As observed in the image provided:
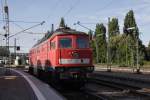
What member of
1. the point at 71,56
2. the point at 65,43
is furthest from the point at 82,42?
the point at 71,56

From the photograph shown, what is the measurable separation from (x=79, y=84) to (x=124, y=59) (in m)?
89.4

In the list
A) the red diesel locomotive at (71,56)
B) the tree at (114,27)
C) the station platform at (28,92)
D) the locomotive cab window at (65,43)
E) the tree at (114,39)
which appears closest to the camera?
the station platform at (28,92)

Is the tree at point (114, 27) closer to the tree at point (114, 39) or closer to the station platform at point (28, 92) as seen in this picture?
the tree at point (114, 39)

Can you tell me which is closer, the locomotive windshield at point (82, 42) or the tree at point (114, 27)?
the locomotive windshield at point (82, 42)

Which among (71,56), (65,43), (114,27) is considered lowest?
(71,56)

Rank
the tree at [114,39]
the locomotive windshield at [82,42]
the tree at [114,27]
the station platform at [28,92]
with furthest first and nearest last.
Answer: the tree at [114,27] < the tree at [114,39] < the locomotive windshield at [82,42] < the station platform at [28,92]

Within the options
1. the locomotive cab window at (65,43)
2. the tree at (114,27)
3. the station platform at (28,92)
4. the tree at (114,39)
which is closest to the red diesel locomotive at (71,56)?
the locomotive cab window at (65,43)

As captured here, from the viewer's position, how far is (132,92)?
2322 cm

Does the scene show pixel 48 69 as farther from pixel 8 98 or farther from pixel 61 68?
pixel 8 98

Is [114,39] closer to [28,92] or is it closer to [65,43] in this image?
[65,43]

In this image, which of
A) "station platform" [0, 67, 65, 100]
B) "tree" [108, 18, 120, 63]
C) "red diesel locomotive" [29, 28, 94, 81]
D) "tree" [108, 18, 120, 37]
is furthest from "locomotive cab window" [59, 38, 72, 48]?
"tree" [108, 18, 120, 37]

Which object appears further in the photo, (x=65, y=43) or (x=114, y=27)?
(x=114, y=27)

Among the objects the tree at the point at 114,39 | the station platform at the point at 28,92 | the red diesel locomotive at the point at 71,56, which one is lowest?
the station platform at the point at 28,92

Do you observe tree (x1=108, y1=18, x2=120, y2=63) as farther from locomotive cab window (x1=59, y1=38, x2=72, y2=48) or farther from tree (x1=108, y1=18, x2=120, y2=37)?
locomotive cab window (x1=59, y1=38, x2=72, y2=48)
